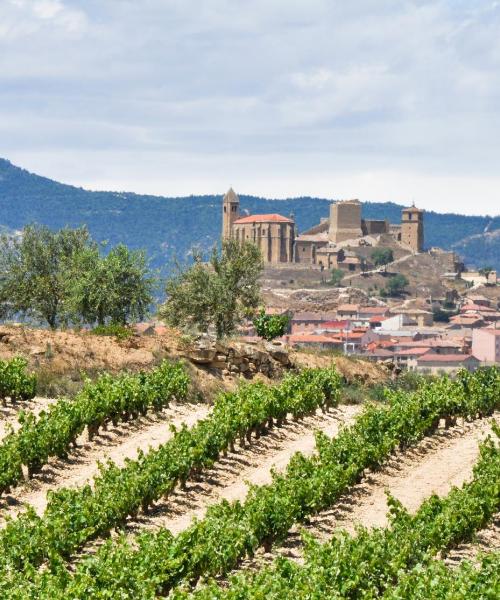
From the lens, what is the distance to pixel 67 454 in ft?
78.7

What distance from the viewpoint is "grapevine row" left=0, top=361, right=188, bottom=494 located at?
22.2 m

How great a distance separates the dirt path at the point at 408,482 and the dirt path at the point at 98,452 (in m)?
3.44

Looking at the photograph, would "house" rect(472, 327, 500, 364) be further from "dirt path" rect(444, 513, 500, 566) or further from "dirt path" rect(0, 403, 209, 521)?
"dirt path" rect(444, 513, 500, 566)

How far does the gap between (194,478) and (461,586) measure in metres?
8.36

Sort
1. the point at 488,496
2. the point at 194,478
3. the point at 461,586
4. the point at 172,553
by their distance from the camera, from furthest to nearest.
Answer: the point at 194,478, the point at 488,496, the point at 172,553, the point at 461,586

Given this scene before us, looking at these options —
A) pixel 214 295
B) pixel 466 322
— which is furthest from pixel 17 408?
pixel 466 322

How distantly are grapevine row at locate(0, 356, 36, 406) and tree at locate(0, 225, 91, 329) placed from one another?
14.9m

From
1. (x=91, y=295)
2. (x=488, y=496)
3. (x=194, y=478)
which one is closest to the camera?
(x=488, y=496)

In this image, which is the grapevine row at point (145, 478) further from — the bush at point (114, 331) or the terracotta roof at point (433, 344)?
the terracotta roof at point (433, 344)

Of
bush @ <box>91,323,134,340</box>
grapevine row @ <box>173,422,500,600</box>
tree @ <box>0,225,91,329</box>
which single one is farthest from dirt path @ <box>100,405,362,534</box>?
tree @ <box>0,225,91,329</box>

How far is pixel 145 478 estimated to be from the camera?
20.7 meters

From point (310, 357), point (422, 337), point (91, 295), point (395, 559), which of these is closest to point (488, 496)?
point (395, 559)

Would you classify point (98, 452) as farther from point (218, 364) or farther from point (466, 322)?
point (466, 322)

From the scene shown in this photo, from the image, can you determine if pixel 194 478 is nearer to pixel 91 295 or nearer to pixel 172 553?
pixel 172 553
